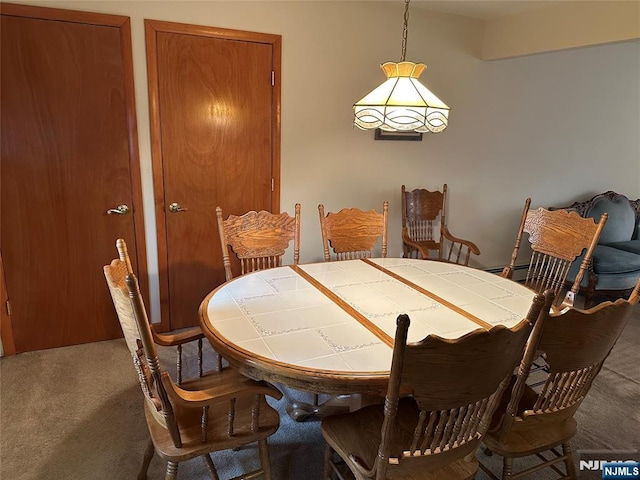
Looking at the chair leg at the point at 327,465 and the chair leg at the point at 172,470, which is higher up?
the chair leg at the point at 172,470

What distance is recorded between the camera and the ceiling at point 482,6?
320 cm

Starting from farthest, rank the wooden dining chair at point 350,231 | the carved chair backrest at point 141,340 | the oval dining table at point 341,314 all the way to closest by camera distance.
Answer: the wooden dining chair at point 350,231 → the oval dining table at point 341,314 → the carved chair backrest at point 141,340

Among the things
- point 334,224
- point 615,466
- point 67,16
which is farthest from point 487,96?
point 67,16

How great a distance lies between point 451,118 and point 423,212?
855 millimetres

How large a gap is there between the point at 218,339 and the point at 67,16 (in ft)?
7.17

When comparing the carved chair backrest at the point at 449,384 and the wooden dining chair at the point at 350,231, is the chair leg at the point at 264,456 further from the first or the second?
the wooden dining chair at the point at 350,231

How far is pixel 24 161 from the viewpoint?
8.68 ft

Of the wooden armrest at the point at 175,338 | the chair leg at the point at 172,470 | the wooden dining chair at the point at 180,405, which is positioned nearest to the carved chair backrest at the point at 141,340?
the wooden dining chair at the point at 180,405

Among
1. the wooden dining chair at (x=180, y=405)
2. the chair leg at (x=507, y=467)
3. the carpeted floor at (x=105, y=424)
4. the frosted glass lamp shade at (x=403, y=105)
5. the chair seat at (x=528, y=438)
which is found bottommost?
the carpeted floor at (x=105, y=424)

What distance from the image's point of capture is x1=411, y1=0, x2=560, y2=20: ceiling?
3.20 metres

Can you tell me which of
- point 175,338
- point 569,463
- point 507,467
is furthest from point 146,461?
point 569,463

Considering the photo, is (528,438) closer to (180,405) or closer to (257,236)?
(180,405)

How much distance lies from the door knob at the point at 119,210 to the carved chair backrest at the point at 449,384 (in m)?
2.31

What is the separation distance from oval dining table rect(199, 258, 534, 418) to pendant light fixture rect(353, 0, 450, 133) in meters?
0.77
